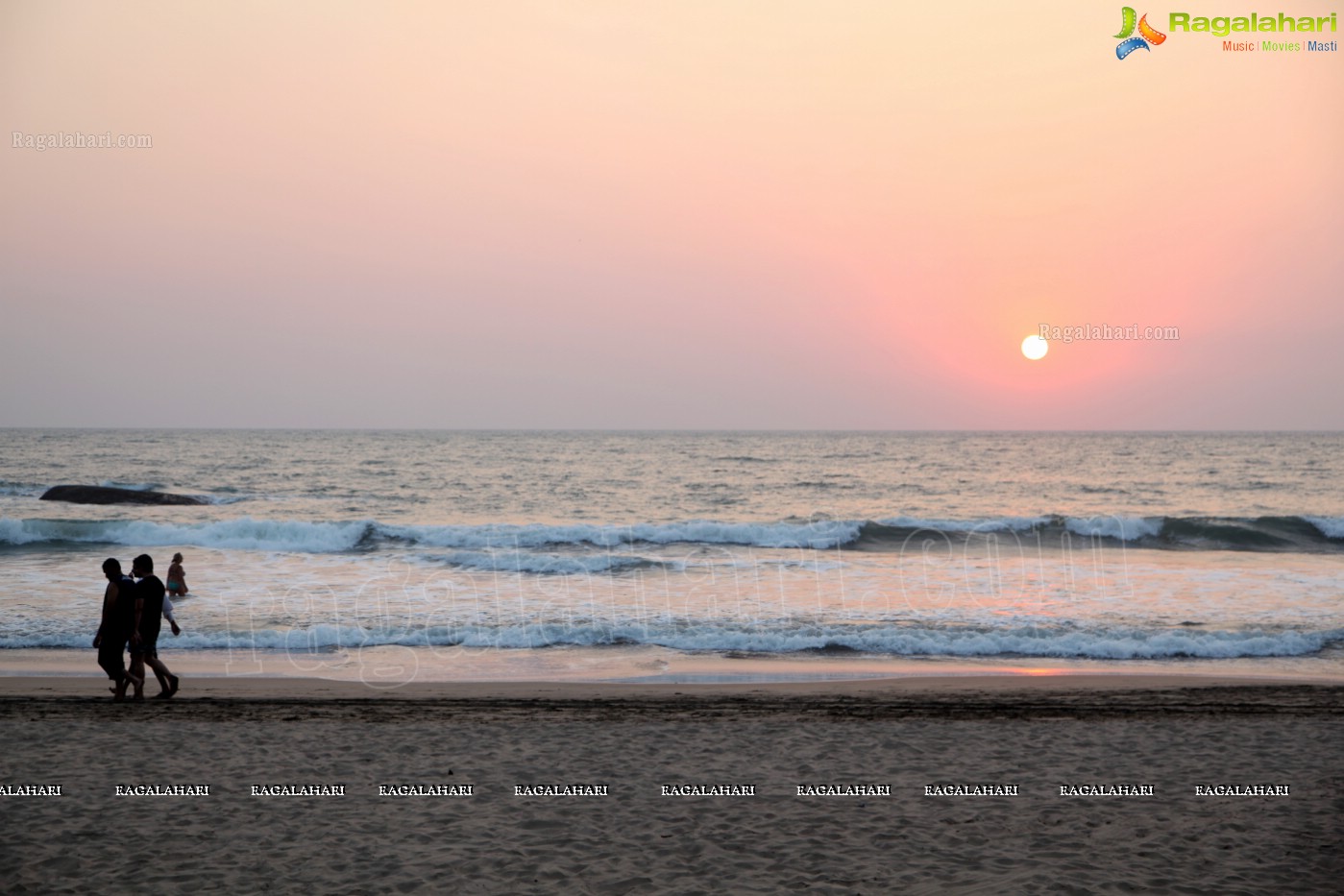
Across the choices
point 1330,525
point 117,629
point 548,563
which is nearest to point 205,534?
point 548,563

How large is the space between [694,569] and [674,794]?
18337 millimetres

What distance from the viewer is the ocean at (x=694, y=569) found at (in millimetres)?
15180

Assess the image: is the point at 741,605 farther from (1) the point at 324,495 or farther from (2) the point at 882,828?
(1) the point at 324,495

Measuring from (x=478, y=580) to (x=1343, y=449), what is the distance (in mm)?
87564

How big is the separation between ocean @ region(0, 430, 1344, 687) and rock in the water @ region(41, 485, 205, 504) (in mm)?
1049

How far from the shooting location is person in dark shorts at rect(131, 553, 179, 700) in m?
11.2

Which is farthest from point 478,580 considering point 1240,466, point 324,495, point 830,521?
point 1240,466

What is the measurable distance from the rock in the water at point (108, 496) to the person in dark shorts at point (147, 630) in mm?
31744

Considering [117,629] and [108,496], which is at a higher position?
[108,496]

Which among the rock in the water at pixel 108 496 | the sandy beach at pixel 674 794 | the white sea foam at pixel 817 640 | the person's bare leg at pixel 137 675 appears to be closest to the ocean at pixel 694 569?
the white sea foam at pixel 817 640

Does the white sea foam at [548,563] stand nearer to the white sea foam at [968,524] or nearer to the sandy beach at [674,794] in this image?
the white sea foam at [968,524]

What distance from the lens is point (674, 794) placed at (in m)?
7.59

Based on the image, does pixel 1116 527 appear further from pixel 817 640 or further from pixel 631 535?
pixel 817 640

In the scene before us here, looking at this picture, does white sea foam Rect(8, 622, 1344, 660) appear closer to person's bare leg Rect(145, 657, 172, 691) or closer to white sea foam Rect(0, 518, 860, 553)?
person's bare leg Rect(145, 657, 172, 691)
